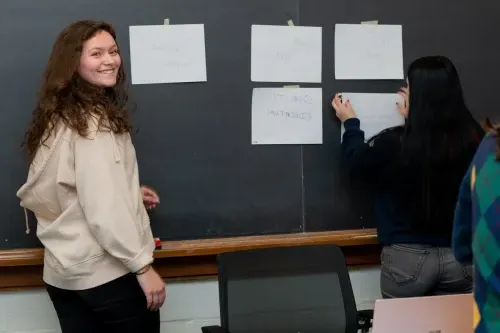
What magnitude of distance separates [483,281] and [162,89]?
1446 mm

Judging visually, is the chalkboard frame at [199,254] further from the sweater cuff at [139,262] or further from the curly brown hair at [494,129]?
the curly brown hair at [494,129]

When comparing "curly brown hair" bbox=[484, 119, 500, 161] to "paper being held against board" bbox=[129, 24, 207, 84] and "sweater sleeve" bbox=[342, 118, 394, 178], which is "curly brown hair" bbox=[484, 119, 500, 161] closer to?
"sweater sleeve" bbox=[342, 118, 394, 178]

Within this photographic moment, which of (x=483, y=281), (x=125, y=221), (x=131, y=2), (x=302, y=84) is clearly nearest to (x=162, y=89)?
(x=131, y=2)

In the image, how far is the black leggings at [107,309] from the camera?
5.70 ft

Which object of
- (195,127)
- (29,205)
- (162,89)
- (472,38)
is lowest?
(29,205)

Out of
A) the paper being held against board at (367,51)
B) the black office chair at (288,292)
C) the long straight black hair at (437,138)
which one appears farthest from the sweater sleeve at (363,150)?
the black office chair at (288,292)

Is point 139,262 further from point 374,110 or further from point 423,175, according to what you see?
point 374,110

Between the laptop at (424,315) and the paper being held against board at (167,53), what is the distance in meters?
1.22

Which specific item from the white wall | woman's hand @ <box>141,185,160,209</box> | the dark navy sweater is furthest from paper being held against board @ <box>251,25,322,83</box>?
the white wall

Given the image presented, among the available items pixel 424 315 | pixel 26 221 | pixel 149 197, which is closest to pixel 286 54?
pixel 149 197

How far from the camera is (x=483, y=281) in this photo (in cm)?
111

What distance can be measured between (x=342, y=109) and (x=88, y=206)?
108cm

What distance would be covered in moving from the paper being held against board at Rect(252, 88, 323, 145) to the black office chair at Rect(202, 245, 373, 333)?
0.58 meters

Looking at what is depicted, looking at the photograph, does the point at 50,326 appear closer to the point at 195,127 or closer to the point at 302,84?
the point at 195,127
